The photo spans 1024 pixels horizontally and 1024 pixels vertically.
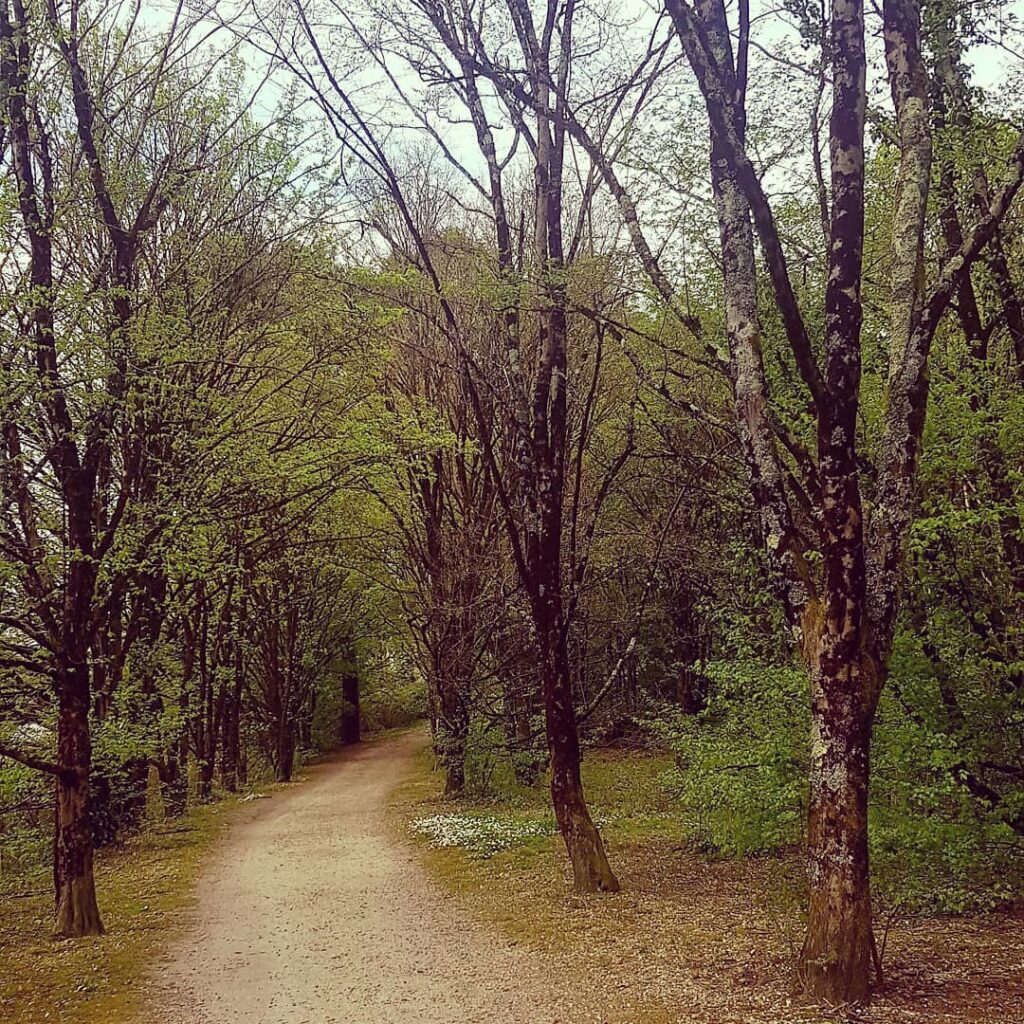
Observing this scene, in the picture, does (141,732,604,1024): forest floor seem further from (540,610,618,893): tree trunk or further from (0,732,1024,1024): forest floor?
(540,610,618,893): tree trunk

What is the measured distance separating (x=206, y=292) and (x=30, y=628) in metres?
4.74

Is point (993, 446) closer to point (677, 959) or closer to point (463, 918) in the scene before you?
point (677, 959)

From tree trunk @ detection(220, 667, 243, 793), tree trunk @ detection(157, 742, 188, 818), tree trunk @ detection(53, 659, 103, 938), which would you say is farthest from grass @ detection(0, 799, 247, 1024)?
tree trunk @ detection(220, 667, 243, 793)

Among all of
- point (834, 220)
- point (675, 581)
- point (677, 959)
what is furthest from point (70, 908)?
point (675, 581)

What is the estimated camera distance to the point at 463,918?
8453 millimetres

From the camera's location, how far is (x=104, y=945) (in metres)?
7.73

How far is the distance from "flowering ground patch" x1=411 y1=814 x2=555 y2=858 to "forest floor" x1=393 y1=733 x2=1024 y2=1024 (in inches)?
7.4

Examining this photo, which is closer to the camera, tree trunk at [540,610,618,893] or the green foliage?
the green foliage

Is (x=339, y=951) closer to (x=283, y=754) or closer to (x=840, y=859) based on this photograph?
(x=840, y=859)

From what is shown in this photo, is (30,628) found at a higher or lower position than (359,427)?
lower

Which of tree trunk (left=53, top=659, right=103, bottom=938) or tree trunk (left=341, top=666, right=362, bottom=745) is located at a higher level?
tree trunk (left=53, top=659, right=103, bottom=938)

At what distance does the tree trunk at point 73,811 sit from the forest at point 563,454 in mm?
40

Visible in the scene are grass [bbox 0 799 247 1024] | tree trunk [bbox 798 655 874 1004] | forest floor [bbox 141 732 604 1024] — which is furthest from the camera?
grass [bbox 0 799 247 1024]

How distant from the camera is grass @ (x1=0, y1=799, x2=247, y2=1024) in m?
6.30
